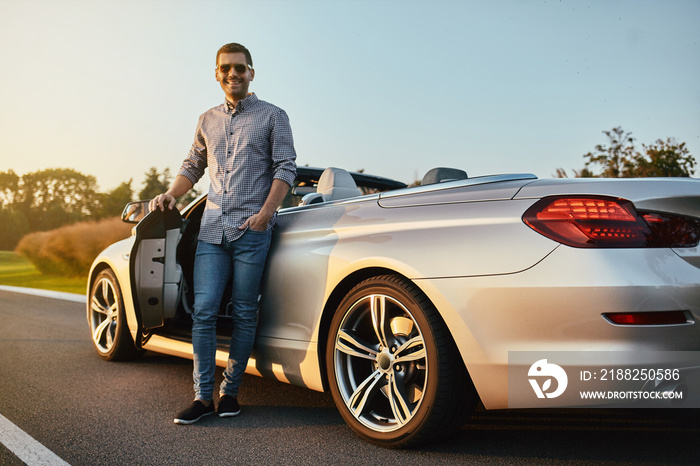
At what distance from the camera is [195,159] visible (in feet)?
13.1

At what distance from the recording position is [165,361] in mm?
5312

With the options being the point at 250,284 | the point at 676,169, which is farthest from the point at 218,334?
the point at 676,169

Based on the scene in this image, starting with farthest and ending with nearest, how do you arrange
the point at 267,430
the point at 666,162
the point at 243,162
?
the point at 666,162, the point at 243,162, the point at 267,430

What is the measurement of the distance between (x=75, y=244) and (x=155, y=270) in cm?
1789

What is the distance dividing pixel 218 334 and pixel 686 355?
2.71m

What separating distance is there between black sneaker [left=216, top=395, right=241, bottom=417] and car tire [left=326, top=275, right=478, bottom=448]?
2.33 ft

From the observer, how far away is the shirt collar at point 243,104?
3775 millimetres

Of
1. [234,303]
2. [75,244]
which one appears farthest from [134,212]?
[75,244]

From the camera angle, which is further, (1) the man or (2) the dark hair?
(2) the dark hair

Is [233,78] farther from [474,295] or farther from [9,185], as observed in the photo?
[9,185]

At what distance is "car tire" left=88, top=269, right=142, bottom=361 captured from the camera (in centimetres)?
493

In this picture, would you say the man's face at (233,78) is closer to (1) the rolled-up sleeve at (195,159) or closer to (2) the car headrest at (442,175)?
(1) the rolled-up sleeve at (195,159)

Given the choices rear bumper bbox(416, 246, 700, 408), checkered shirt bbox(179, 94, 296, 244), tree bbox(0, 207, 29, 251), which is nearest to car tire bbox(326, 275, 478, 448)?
rear bumper bbox(416, 246, 700, 408)

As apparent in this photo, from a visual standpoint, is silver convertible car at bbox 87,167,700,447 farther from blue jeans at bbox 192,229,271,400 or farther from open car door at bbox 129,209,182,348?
open car door at bbox 129,209,182,348
